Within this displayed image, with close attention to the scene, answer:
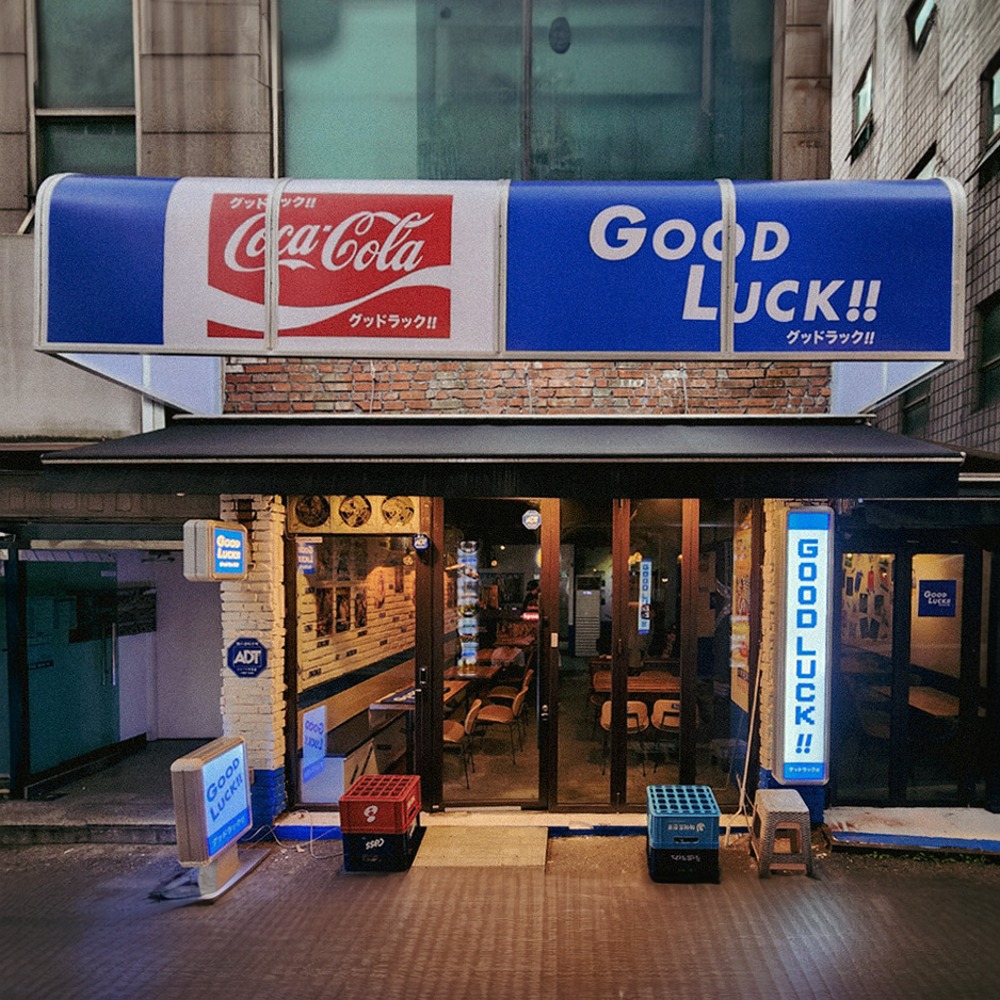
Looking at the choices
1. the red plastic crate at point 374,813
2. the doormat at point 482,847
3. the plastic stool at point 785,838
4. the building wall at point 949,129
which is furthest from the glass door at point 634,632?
the building wall at point 949,129

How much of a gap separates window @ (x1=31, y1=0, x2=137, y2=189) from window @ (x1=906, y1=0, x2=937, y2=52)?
1114 cm

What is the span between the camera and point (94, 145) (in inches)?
270

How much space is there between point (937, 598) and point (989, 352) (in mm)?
3580

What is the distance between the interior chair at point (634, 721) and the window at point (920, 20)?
1103cm

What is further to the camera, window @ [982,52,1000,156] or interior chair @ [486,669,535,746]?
window @ [982,52,1000,156]

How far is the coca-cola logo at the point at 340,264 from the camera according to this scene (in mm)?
4715

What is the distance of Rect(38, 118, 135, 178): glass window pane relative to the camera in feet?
22.4

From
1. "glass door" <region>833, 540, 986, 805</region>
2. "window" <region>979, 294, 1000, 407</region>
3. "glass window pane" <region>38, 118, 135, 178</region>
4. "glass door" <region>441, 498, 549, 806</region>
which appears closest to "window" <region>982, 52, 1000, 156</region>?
"window" <region>979, 294, 1000, 407</region>

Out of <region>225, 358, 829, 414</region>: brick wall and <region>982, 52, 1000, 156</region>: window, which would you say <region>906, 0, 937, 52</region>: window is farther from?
<region>225, 358, 829, 414</region>: brick wall

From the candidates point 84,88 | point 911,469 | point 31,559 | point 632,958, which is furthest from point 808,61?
point 31,559

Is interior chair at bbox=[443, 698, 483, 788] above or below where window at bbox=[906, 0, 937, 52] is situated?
below

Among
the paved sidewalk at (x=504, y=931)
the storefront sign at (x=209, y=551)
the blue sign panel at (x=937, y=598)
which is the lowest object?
the paved sidewalk at (x=504, y=931)

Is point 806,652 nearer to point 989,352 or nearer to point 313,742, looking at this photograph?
point 313,742

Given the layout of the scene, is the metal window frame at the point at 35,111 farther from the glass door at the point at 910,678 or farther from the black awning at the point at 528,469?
the glass door at the point at 910,678
